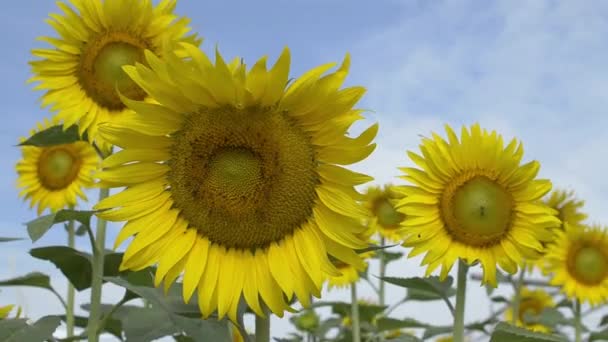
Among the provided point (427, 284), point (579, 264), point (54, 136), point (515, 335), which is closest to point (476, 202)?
point (427, 284)

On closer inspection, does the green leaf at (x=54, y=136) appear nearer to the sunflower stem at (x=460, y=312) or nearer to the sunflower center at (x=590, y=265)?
the sunflower stem at (x=460, y=312)

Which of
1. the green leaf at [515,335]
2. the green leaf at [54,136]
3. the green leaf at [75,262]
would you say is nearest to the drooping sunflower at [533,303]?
the green leaf at [515,335]

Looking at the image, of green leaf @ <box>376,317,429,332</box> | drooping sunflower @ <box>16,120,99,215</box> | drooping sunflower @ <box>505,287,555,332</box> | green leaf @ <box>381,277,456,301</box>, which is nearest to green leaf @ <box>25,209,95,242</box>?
green leaf @ <box>381,277,456,301</box>

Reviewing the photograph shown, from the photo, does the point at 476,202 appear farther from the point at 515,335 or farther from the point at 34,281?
the point at 34,281

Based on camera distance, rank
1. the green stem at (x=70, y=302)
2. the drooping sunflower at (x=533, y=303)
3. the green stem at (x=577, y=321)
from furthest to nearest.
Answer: the drooping sunflower at (x=533, y=303), the green stem at (x=577, y=321), the green stem at (x=70, y=302)

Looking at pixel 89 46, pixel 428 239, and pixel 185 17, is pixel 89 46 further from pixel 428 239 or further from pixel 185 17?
pixel 428 239
